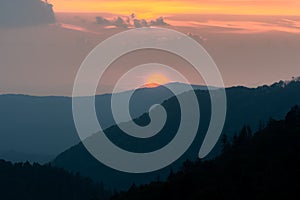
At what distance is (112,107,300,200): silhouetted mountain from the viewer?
151 m

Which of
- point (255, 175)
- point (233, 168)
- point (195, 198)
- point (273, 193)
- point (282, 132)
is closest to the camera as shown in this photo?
point (273, 193)

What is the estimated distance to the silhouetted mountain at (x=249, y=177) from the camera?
151000 mm

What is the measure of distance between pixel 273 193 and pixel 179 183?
32.9 meters

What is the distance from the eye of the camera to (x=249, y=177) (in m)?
166

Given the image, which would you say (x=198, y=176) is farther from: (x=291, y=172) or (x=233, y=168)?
(x=291, y=172)

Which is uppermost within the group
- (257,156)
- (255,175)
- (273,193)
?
(257,156)

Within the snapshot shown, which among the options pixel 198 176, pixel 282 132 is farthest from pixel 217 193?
pixel 282 132

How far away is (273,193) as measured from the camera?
476 ft

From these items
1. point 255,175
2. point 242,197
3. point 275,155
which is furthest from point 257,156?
point 242,197

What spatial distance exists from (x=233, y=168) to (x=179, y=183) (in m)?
14.1

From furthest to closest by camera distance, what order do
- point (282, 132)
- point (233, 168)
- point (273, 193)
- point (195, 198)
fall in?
point (282, 132)
point (233, 168)
point (195, 198)
point (273, 193)

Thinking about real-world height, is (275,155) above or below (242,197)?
above

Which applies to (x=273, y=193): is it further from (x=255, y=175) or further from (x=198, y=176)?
(x=198, y=176)

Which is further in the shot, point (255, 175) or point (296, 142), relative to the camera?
point (296, 142)
